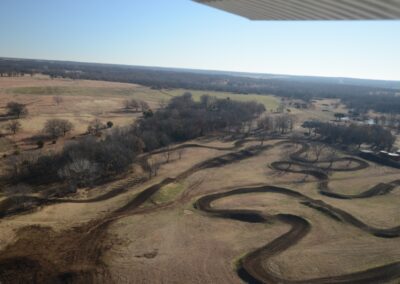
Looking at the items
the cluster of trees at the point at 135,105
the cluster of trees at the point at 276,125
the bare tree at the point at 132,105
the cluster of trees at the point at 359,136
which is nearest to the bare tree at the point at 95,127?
the cluster of trees at the point at 135,105

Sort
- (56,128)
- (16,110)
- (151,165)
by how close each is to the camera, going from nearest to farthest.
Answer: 1. (151,165)
2. (56,128)
3. (16,110)

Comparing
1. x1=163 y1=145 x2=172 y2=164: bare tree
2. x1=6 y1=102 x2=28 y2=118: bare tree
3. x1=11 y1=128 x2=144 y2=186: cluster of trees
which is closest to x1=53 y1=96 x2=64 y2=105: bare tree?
x1=6 y1=102 x2=28 y2=118: bare tree

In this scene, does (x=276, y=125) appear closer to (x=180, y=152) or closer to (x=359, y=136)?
(x=359, y=136)

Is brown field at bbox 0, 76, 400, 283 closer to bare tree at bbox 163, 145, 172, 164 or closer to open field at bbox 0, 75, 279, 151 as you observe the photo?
bare tree at bbox 163, 145, 172, 164

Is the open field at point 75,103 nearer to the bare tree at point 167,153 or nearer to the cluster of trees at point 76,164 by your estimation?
the cluster of trees at point 76,164

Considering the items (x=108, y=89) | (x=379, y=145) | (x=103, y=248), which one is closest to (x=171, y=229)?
(x=103, y=248)

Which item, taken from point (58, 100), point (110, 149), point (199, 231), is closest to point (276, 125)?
point (110, 149)
